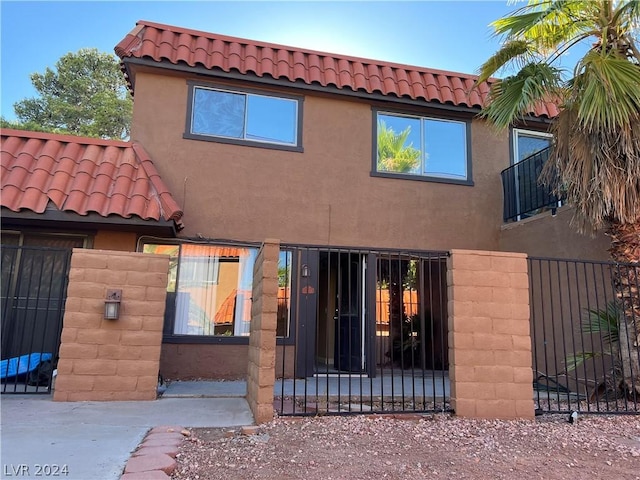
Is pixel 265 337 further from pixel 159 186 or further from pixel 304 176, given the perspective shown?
pixel 304 176

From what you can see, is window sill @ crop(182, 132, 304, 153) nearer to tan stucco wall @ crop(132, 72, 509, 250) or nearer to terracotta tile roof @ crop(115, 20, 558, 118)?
tan stucco wall @ crop(132, 72, 509, 250)

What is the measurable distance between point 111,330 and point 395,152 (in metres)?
6.38

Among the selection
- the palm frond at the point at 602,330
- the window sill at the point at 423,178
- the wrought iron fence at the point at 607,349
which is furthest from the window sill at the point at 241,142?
the palm frond at the point at 602,330

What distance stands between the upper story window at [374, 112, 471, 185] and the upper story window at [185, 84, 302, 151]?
1.82m

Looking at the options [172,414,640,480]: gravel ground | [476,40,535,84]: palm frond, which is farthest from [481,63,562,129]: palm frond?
[172,414,640,480]: gravel ground

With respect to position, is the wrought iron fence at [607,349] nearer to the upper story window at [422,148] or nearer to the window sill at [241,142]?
the upper story window at [422,148]

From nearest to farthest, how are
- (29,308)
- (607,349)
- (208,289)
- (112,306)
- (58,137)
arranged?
1. (112,306)
2. (607,349)
3. (29,308)
4. (58,137)
5. (208,289)

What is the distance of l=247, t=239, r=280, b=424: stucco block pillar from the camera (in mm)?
4953

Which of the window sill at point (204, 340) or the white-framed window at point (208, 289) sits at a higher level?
the white-framed window at point (208, 289)

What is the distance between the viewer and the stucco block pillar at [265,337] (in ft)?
16.3

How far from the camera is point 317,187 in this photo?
898 centimetres

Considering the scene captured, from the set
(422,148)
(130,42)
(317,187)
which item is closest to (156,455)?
(317,187)

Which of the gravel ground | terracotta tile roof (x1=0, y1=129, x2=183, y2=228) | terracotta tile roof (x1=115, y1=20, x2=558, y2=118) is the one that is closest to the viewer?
the gravel ground

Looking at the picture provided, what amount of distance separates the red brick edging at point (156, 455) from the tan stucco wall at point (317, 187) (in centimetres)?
434
